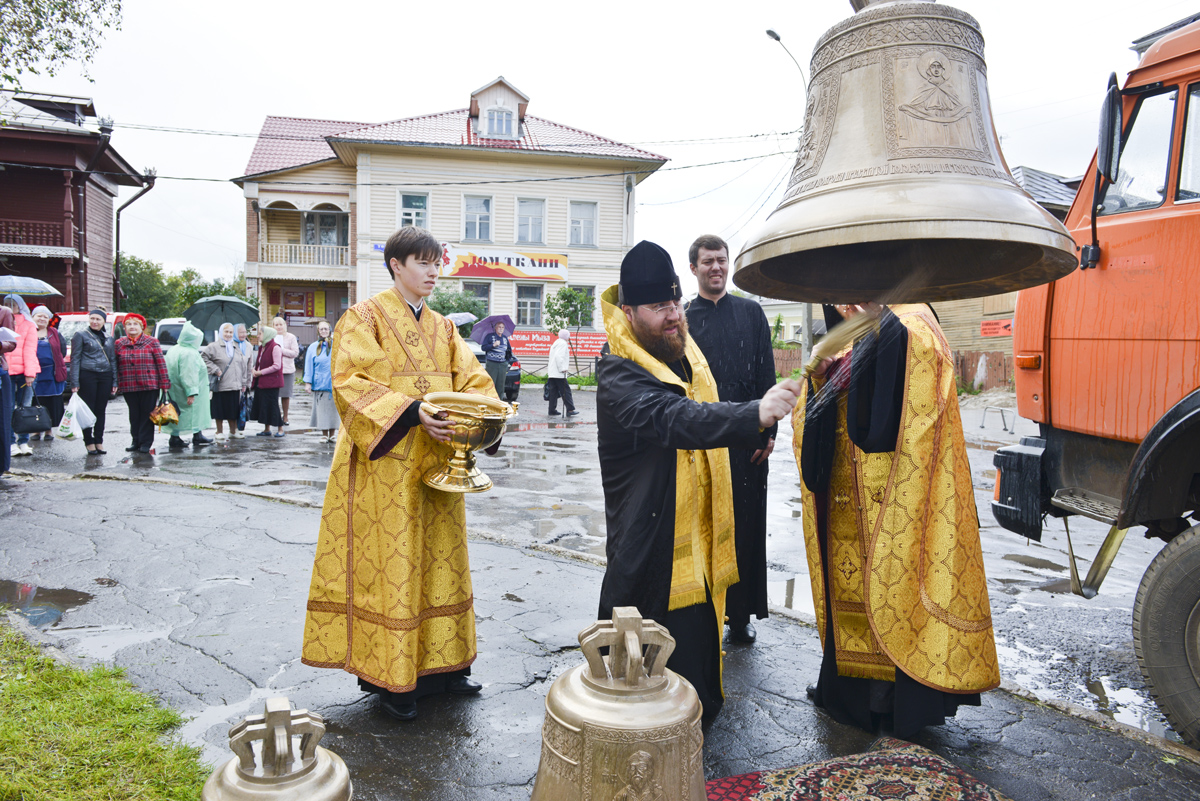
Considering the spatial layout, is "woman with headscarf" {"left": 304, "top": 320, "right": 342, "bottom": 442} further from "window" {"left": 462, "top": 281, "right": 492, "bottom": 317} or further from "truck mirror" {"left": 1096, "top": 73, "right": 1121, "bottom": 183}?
"window" {"left": 462, "top": 281, "right": 492, "bottom": 317}

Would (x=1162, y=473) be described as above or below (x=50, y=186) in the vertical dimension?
below

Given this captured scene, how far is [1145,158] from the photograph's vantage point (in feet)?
11.0

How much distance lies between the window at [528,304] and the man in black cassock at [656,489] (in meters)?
25.3

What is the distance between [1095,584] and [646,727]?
2.90 meters

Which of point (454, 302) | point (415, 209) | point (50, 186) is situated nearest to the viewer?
point (50, 186)

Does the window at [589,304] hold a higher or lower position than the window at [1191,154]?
higher

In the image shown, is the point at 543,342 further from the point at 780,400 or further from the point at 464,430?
the point at 780,400

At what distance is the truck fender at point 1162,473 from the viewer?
2967 mm

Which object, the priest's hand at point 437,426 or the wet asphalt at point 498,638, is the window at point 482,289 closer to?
the wet asphalt at point 498,638

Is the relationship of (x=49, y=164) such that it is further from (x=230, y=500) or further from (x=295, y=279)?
(x=230, y=500)

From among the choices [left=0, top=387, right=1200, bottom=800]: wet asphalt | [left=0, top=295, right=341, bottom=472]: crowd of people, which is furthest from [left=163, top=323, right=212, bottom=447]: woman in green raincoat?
[left=0, top=387, right=1200, bottom=800]: wet asphalt

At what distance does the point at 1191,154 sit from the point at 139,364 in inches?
412

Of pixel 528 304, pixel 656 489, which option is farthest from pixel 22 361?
pixel 528 304

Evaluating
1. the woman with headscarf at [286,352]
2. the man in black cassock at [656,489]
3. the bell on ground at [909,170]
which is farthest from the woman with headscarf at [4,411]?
the bell on ground at [909,170]
